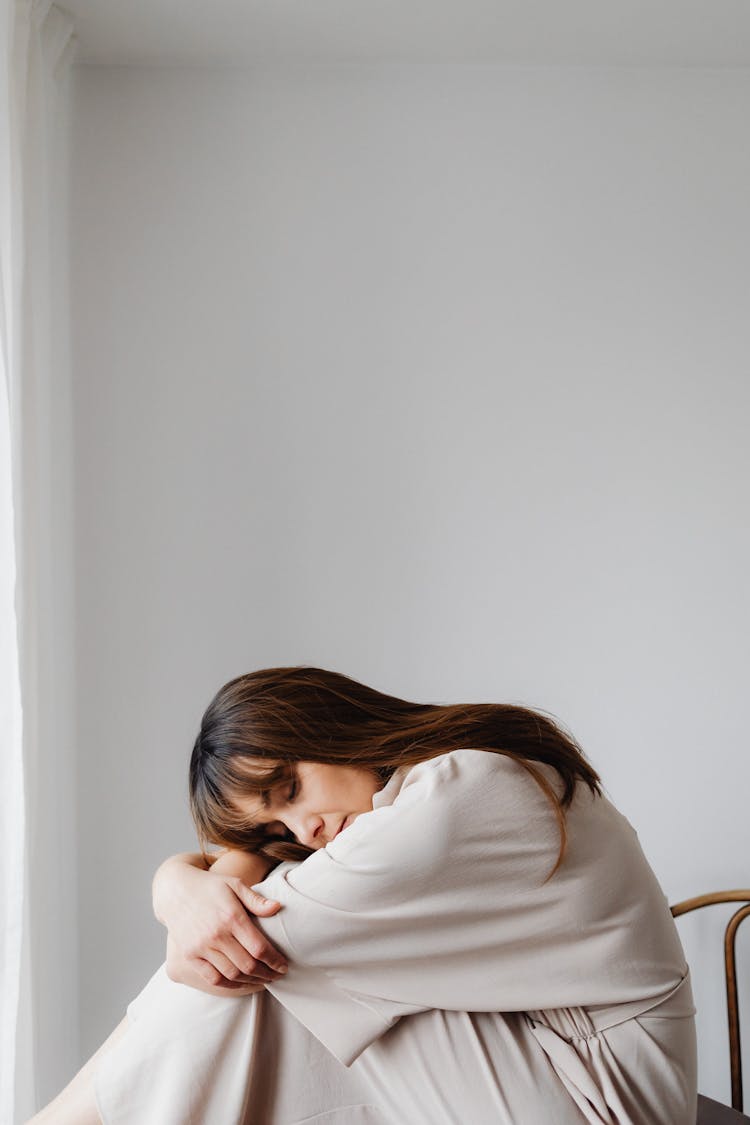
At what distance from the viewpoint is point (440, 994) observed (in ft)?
3.08

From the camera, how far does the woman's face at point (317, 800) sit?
1.06 metres

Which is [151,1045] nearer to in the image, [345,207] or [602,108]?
[345,207]

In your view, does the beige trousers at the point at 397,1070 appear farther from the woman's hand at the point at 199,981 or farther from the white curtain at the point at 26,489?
the white curtain at the point at 26,489

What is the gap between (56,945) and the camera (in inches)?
59.5

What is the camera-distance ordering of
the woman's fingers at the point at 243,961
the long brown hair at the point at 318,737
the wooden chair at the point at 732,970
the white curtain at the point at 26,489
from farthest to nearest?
1. the wooden chair at the point at 732,970
2. the white curtain at the point at 26,489
3. the long brown hair at the point at 318,737
4. the woman's fingers at the point at 243,961

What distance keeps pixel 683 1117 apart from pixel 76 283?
Answer: 1509 millimetres

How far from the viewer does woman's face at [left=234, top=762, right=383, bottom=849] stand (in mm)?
1062

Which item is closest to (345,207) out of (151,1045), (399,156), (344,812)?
(399,156)

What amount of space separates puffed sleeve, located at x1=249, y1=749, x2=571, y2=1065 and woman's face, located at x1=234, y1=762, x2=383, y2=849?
0.38 ft

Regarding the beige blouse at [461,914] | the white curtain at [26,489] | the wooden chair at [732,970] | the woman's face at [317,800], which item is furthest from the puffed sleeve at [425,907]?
the wooden chair at [732,970]

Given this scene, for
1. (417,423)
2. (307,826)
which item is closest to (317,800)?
(307,826)

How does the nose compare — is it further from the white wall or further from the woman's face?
the white wall

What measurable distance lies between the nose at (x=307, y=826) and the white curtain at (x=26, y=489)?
0.42 m

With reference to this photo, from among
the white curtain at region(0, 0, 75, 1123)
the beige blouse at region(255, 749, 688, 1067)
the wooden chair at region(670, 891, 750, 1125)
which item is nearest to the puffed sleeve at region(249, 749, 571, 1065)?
the beige blouse at region(255, 749, 688, 1067)
